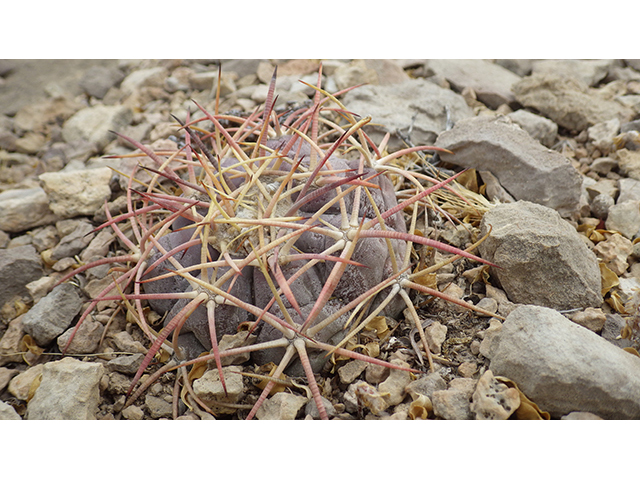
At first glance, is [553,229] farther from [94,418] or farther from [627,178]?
[94,418]

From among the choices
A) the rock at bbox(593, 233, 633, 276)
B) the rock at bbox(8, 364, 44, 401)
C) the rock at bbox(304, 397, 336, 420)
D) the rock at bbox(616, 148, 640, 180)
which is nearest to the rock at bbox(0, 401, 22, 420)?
the rock at bbox(8, 364, 44, 401)

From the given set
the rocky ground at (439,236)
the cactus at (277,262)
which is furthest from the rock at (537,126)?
the cactus at (277,262)

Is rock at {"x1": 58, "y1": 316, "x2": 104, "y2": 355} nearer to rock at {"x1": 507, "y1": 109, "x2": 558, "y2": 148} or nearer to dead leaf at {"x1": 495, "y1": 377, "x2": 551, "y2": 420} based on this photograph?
dead leaf at {"x1": 495, "y1": 377, "x2": 551, "y2": 420}

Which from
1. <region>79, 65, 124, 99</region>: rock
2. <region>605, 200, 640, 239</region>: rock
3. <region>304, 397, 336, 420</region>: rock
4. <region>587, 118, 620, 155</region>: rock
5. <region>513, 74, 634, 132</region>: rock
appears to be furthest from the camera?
<region>79, 65, 124, 99</region>: rock

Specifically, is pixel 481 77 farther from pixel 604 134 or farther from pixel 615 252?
pixel 615 252

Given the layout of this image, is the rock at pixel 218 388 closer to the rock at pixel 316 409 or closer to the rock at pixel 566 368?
the rock at pixel 316 409

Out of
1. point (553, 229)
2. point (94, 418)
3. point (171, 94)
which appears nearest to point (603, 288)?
point (553, 229)
